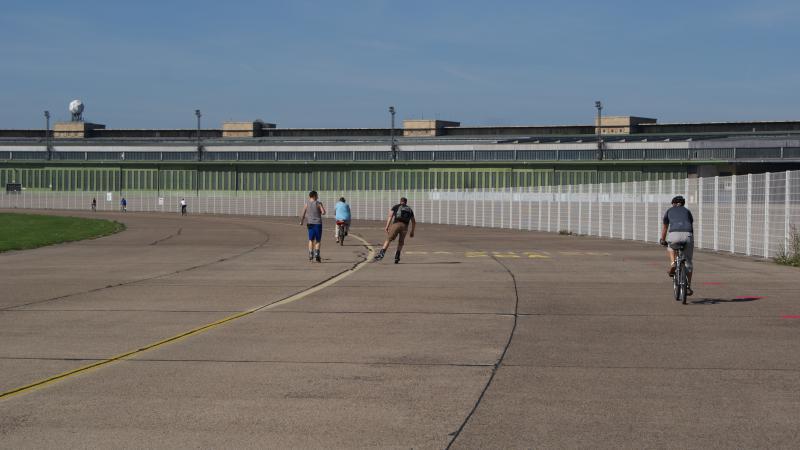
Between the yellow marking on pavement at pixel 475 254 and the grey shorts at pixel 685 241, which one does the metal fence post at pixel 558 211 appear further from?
the grey shorts at pixel 685 241

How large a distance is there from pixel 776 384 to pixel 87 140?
122m

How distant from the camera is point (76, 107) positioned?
140 m

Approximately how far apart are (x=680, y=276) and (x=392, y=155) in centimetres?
8439

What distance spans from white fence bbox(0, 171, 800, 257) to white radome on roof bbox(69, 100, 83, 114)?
36.4 meters

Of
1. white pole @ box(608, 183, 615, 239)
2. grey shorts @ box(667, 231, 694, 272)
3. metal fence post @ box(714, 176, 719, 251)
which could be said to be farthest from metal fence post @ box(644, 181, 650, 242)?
grey shorts @ box(667, 231, 694, 272)

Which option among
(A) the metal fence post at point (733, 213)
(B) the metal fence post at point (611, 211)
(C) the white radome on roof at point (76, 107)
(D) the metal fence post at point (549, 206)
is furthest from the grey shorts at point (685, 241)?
(C) the white radome on roof at point (76, 107)

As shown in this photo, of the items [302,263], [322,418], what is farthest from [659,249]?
[322,418]

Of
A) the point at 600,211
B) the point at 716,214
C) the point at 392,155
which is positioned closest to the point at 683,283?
the point at 716,214

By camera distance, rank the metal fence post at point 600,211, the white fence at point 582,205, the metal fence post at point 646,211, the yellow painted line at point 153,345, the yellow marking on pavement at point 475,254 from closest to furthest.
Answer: the yellow painted line at point 153,345, the white fence at point 582,205, the yellow marking on pavement at point 475,254, the metal fence post at point 646,211, the metal fence post at point 600,211

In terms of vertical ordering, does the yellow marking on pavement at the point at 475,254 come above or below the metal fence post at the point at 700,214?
below

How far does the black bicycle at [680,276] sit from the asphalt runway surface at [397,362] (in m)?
0.27

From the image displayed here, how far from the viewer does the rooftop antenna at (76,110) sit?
460 ft

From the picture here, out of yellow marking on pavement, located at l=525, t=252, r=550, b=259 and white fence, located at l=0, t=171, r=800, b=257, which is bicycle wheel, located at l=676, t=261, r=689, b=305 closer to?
white fence, located at l=0, t=171, r=800, b=257

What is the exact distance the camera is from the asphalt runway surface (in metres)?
7.22
